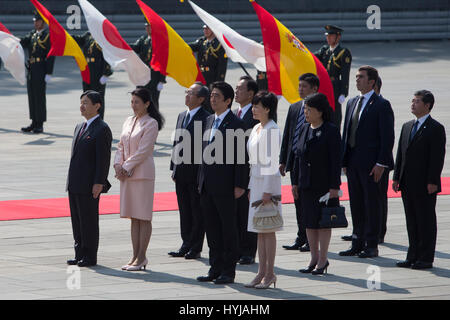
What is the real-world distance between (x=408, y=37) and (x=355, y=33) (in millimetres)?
2079

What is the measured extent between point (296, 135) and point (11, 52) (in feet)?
23.6

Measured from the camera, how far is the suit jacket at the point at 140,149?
909 cm

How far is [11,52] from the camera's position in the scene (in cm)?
1520

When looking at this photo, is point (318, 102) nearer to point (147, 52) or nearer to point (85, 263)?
point (85, 263)

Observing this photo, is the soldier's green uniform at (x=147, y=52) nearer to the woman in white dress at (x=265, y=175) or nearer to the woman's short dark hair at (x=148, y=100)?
the woman's short dark hair at (x=148, y=100)


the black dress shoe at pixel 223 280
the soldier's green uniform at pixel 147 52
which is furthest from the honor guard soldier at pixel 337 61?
the black dress shoe at pixel 223 280

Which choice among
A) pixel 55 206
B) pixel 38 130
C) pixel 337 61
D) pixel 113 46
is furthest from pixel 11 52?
pixel 337 61

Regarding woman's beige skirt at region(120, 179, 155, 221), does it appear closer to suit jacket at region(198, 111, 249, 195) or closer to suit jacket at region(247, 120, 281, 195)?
suit jacket at region(198, 111, 249, 195)

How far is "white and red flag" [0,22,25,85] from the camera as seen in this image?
1499 centimetres

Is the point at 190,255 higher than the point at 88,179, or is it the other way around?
the point at 88,179

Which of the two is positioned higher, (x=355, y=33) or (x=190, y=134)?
(x=355, y=33)
